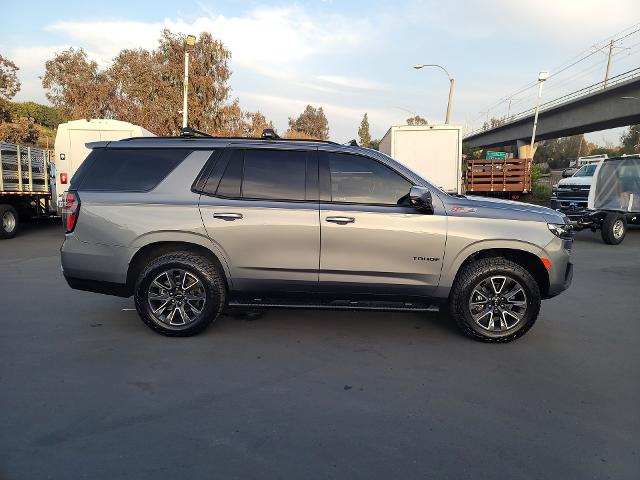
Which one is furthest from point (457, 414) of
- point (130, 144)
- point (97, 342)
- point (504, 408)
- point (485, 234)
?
point (130, 144)

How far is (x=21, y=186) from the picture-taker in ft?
38.4

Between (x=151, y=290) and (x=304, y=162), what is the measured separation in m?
1.95

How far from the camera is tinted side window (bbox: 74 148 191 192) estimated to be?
454 cm

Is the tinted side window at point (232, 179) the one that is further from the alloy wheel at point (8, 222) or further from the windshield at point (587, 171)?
the windshield at point (587, 171)

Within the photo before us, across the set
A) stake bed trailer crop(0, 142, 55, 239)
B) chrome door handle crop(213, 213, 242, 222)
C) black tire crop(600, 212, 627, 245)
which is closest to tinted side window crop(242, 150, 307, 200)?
chrome door handle crop(213, 213, 242, 222)

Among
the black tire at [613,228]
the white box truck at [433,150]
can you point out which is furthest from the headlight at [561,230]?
the white box truck at [433,150]

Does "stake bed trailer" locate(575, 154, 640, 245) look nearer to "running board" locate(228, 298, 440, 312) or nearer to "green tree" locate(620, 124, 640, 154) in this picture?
"running board" locate(228, 298, 440, 312)

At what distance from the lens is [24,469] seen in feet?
8.07

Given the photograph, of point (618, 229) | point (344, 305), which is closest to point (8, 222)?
point (344, 305)

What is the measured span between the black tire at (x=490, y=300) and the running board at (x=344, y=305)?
255 mm

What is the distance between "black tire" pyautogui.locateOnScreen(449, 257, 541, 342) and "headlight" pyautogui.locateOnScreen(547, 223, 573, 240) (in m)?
0.47

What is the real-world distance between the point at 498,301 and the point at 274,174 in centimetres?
252

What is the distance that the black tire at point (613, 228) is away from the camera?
446 inches

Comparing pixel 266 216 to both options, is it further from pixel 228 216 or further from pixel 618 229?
pixel 618 229
